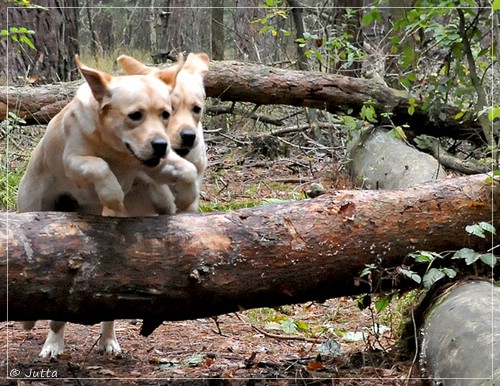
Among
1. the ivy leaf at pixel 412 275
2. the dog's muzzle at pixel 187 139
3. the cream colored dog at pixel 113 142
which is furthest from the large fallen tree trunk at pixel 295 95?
the ivy leaf at pixel 412 275

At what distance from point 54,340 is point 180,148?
1.58m

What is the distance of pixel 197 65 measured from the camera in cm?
517

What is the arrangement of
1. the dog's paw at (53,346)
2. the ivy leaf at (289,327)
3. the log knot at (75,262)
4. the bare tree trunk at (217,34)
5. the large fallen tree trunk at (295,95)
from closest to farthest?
the log knot at (75,262) → the dog's paw at (53,346) → the ivy leaf at (289,327) → the large fallen tree trunk at (295,95) → the bare tree trunk at (217,34)

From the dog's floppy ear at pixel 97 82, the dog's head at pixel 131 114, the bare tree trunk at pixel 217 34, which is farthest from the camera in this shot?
the bare tree trunk at pixel 217 34

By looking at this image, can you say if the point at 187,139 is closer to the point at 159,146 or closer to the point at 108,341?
the point at 159,146

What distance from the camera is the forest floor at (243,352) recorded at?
434 cm

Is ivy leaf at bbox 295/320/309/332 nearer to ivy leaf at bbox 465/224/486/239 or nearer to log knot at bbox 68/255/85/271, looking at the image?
ivy leaf at bbox 465/224/486/239

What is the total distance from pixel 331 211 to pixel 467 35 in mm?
3621

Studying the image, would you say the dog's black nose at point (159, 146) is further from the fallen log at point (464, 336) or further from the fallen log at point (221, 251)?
the fallen log at point (464, 336)

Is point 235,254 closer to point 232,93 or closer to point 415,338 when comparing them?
point 415,338

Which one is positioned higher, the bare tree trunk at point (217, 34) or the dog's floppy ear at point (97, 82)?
the dog's floppy ear at point (97, 82)

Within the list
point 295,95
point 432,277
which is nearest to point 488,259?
point 432,277

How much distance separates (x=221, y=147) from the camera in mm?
9906

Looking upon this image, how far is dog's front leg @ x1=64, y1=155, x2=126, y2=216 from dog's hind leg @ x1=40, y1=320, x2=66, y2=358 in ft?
4.12
